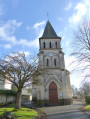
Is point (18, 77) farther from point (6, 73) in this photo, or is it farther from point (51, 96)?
point (51, 96)

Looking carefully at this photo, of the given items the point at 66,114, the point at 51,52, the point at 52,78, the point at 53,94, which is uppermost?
the point at 51,52

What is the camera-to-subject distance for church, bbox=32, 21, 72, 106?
24.0 m

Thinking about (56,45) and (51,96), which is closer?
(51,96)

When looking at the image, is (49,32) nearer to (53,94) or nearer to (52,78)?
(52,78)

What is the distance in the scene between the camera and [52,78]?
25.6 meters

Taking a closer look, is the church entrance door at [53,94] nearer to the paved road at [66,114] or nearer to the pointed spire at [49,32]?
the paved road at [66,114]

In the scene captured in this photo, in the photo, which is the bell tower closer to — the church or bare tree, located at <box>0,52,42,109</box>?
the church

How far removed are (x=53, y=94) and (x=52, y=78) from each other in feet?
11.8

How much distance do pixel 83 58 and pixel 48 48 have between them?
15.1 metres

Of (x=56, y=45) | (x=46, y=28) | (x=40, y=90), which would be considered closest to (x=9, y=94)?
(x=40, y=90)

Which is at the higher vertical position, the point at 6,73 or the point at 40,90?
the point at 6,73

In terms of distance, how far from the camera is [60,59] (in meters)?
27.6

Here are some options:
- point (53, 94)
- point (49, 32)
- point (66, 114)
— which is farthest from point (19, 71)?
point (49, 32)

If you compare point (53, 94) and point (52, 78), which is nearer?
point (53, 94)
